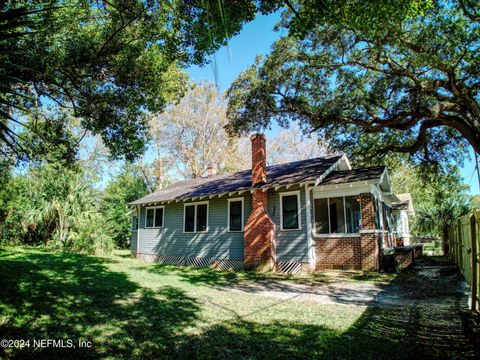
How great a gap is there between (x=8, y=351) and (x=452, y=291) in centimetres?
963

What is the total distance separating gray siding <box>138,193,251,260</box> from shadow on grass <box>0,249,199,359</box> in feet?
20.8

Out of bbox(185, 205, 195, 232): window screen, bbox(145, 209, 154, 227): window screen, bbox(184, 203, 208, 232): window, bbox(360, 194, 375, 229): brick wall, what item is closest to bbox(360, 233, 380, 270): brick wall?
bbox(360, 194, 375, 229): brick wall

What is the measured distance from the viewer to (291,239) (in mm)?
13016

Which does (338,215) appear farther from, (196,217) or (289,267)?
(196,217)

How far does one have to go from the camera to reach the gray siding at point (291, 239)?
1266 centimetres

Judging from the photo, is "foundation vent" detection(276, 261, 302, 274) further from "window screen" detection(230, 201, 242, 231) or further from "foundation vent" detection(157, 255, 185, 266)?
"foundation vent" detection(157, 255, 185, 266)

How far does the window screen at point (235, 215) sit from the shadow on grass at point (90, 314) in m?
6.45

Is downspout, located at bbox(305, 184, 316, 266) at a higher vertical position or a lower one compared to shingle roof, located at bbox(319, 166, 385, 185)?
lower

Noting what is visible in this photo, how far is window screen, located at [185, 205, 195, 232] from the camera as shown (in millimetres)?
16656

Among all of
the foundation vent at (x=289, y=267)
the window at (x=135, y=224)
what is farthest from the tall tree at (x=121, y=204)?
the foundation vent at (x=289, y=267)

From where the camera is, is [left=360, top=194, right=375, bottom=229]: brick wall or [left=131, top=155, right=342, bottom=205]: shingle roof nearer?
[left=360, top=194, right=375, bottom=229]: brick wall

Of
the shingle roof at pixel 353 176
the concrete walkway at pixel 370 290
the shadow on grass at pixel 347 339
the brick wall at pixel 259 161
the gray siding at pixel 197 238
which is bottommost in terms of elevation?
the concrete walkway at pixel 370 290

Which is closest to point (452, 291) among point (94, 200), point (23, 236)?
point (94, 200)

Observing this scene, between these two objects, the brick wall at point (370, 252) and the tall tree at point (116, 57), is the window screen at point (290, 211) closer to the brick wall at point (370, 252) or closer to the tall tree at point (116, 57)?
the brick wall at point (370, 252)
